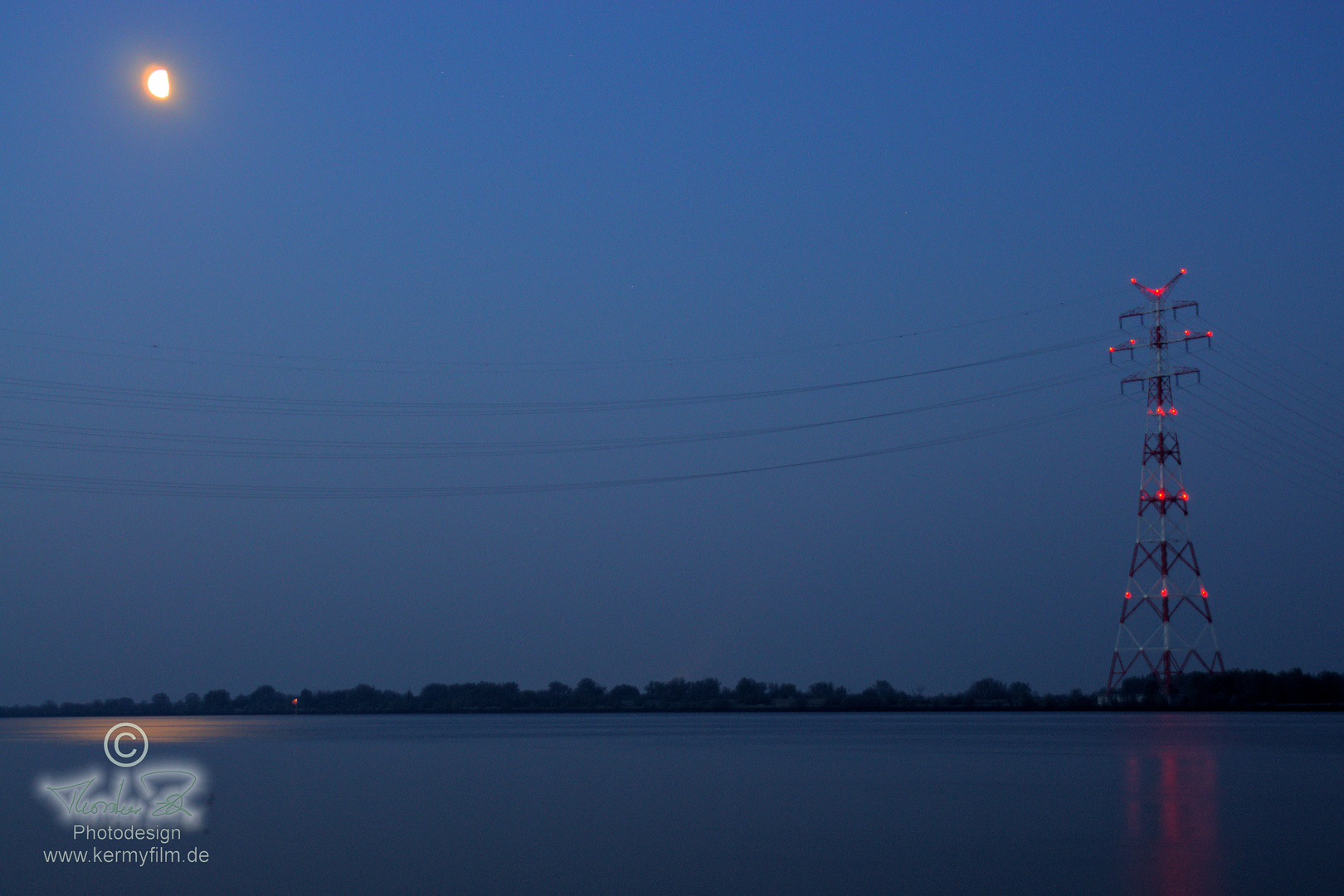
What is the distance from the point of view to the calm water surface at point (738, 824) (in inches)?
443

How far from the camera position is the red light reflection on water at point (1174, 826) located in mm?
11039

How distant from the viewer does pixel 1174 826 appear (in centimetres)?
1451

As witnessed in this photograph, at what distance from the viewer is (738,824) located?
1497 centimetres

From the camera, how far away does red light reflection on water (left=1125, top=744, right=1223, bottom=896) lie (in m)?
11.0

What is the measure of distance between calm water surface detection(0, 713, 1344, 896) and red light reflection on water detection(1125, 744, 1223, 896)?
0.16 ft

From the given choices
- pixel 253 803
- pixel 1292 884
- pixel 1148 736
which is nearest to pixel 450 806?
pixel 253 803

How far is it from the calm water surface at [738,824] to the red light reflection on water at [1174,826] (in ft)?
0.16

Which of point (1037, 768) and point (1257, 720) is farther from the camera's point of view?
point (1257, 720)

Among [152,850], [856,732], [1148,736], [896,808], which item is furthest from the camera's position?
[856,732]

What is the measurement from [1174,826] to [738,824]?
18.1 ft

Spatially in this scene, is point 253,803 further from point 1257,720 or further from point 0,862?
point 1257,720

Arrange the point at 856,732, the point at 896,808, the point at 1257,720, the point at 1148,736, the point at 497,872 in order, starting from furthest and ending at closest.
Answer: the point at 1257,720, the point at 856,732, the point at 1148,736, the point at 896,808, the point at 497,872

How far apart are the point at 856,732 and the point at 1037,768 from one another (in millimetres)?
21009

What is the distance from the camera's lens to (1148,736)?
117 feet
